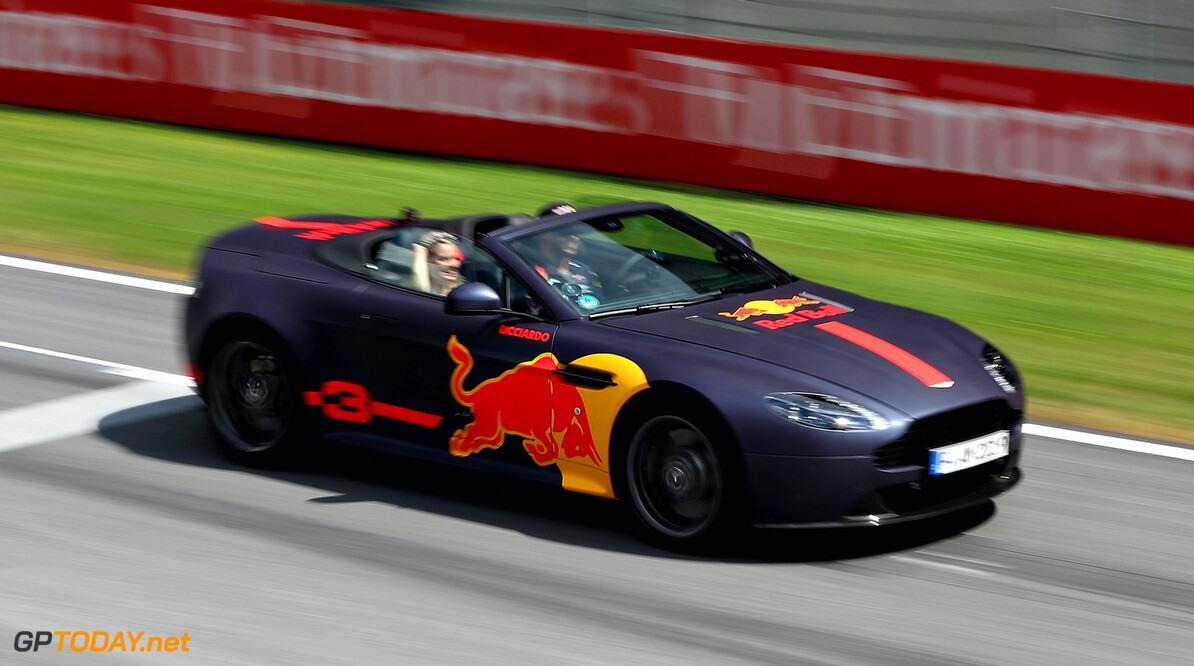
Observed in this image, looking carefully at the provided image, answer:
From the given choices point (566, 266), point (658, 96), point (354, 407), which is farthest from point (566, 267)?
point (658, 96)

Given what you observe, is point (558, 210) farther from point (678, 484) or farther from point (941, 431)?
point (941, 431)

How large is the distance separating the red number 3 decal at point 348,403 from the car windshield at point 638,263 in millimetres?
991

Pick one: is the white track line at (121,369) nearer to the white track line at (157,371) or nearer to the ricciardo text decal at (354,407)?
the white track line at (157,371)

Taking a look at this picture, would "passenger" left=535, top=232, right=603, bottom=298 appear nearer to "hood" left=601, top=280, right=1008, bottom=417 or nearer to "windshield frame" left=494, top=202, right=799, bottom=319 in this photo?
"windshield frame" left=494, top=202, right=799, bottom=319

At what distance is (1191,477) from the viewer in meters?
7.14

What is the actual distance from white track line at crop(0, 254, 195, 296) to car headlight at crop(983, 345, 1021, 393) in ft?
20.4

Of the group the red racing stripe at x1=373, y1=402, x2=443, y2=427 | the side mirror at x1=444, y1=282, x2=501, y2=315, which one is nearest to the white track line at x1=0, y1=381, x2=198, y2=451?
the red racing stripe at x1=373, y1=402, x2=443, y2=427

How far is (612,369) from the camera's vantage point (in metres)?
5.98

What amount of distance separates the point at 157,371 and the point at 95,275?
2490 mm

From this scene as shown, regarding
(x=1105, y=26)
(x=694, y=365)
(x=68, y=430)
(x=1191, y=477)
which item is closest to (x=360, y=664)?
(x=694, y=365)

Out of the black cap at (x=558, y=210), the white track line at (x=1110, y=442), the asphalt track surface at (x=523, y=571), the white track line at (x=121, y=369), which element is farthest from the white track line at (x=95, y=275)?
the white track line at (x=1110, y=442)

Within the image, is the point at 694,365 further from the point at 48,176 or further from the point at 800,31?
the point at 48,176

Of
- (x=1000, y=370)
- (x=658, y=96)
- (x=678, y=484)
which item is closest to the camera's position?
(x=678, y=484)

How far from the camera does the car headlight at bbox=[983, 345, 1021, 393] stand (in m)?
6.23
